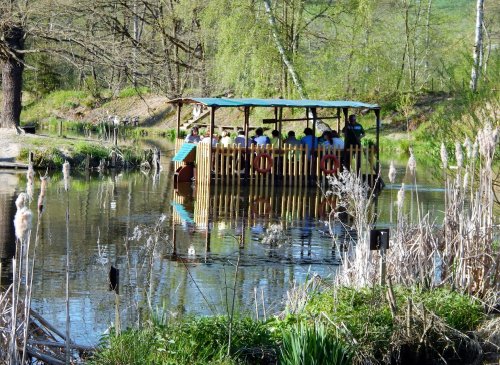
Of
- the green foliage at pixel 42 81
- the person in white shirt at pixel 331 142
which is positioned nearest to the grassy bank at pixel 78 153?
the person in white shirt at pixel 331 142

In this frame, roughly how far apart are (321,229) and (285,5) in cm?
3090

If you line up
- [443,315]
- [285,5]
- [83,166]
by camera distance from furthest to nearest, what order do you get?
[285,5]
[83,166]
[443,315]

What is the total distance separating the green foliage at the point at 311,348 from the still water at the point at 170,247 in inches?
22.4

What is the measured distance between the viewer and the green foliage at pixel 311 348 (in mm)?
7762

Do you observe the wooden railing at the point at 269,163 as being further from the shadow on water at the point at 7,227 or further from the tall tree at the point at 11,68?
the tall tree at the point at 11,68

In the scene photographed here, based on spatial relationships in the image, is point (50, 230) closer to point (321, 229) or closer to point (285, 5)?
point (321, 229)

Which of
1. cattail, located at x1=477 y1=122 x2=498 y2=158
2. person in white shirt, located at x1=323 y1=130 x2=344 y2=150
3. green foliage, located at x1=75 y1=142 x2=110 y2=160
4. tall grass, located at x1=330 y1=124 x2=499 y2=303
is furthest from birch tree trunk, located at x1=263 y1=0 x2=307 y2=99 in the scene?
cattail, located at x1=477 y1=122 x2=498 y2=158

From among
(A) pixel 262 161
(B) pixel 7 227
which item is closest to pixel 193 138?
(A) pixel 262 161

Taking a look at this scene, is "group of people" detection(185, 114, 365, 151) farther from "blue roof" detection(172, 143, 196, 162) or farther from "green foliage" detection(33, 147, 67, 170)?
"green foliage" detection(33, 147, 67, 170)

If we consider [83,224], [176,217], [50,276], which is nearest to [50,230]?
[83,224]

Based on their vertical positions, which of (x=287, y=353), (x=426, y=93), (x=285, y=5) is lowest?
(x=287, y=353)

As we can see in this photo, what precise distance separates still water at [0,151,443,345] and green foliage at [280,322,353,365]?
57 centimetres

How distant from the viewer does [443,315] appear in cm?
930

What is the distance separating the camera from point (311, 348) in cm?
784
